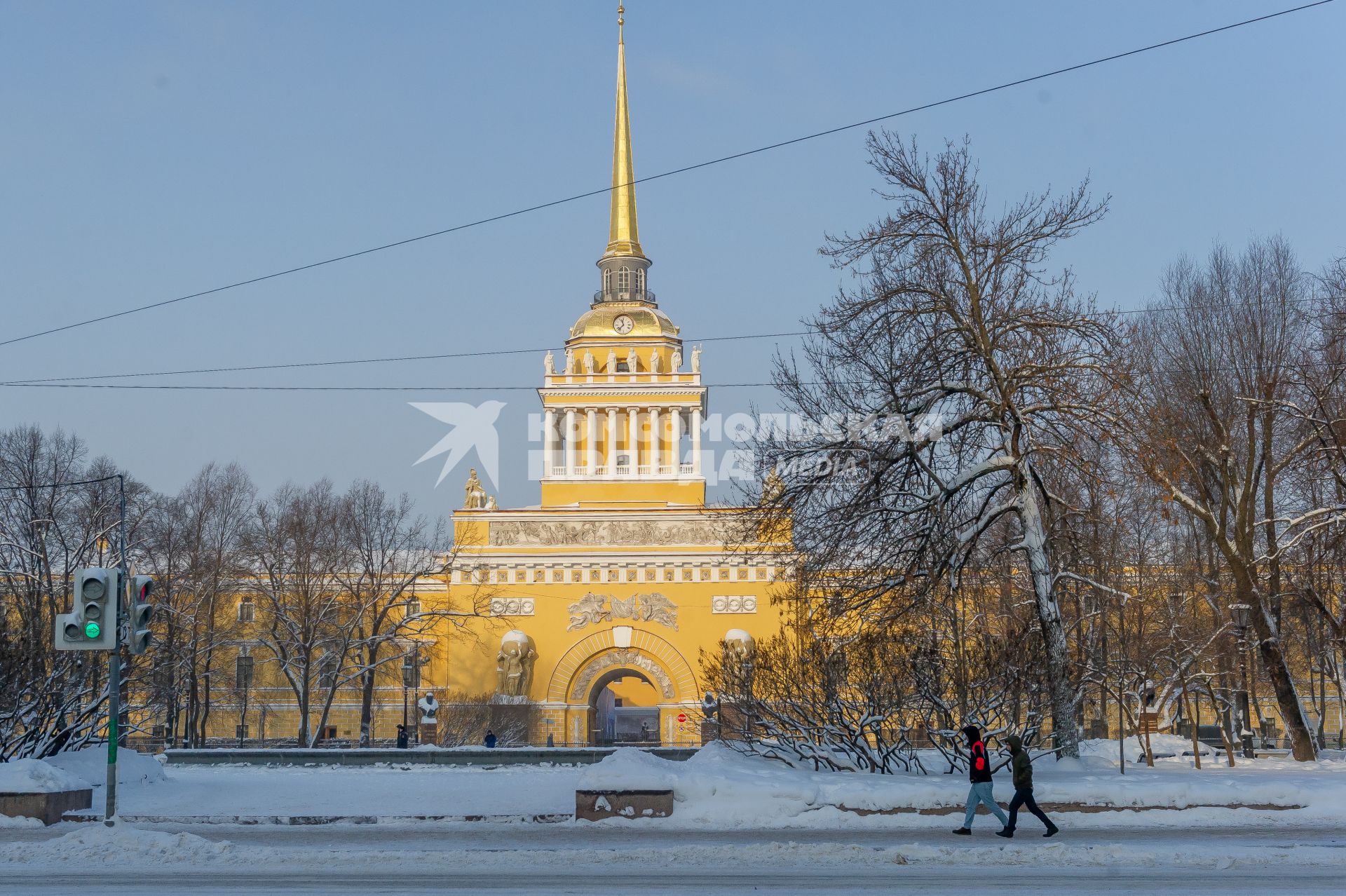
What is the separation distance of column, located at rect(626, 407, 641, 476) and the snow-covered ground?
3412 centimetres

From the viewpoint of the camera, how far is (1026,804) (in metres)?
13.3

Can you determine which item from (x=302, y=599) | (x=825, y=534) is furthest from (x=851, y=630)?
(x=302, y=599)

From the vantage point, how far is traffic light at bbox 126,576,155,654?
13141 mm

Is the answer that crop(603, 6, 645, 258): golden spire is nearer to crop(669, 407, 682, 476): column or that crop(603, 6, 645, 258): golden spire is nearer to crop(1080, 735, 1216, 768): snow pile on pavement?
crop(669, 407, 682, 476): column

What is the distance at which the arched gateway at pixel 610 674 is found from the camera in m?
46.0

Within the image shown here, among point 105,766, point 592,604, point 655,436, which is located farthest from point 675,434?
point 105,766

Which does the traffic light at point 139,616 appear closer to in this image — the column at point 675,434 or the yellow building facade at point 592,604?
the yellow building facade at point 592,604

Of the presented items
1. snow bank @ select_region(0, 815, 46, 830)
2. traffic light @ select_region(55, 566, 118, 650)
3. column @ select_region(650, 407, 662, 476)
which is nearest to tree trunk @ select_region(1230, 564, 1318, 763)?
traffic light @ select_region(55, 566, 118, 650)

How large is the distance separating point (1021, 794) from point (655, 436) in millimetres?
40047

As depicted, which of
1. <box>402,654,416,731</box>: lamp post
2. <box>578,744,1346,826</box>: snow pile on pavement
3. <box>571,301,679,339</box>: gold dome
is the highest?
<box>571,301,679,339</box>: gold dome

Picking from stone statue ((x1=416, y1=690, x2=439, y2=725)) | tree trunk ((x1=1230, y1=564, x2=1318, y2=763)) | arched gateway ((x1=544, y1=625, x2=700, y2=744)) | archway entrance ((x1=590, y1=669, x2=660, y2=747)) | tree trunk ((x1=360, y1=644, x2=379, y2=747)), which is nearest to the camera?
tree trunk ((x1=1230, y1=564, x2=1318, y2=763))

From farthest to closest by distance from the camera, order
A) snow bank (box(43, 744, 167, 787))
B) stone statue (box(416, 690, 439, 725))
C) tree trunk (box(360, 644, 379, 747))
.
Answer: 1. tree trunk (box(360, 644, 379, 747))
2. stone statue (box(416, 690, 439, 725))
3. snow bank (box(43, 744, 167, 787))

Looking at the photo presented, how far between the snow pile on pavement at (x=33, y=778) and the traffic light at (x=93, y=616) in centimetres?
251

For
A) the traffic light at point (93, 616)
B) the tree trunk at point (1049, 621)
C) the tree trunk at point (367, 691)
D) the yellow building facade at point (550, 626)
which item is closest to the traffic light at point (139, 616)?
the traffic light at point (93, 616)
